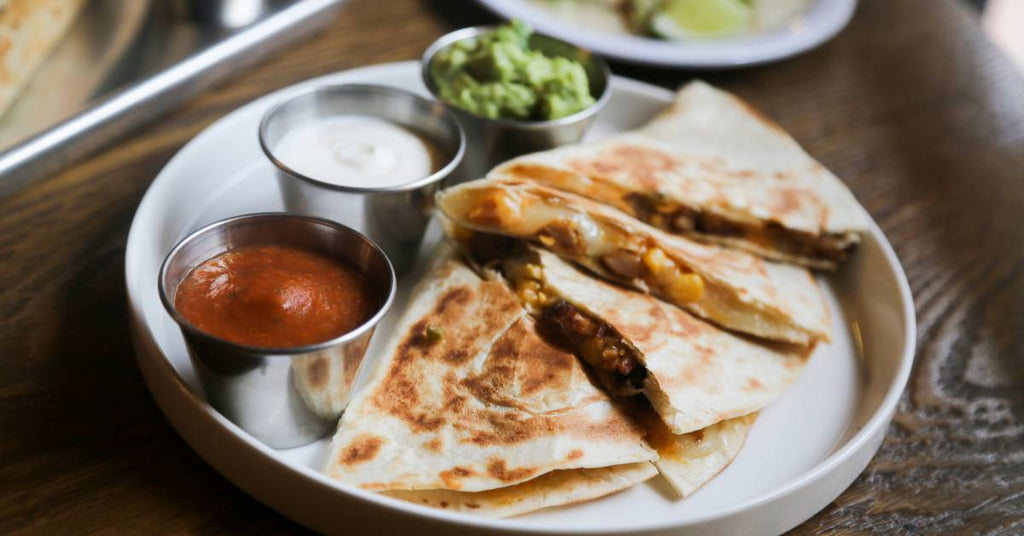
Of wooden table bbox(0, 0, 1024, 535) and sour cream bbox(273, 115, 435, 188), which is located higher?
sour cream bbox(273, 115, 435, 188)

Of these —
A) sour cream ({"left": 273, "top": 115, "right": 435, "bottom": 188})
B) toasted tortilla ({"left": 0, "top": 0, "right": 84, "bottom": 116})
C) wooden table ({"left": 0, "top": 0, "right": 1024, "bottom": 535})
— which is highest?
toasted tortilla ({"left": 0, "top": 0, "right": 84, "bottom": 116})

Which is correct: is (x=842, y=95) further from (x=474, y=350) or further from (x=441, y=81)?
(x=474, y=350)

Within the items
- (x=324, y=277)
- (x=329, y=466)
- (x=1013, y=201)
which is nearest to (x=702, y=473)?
(x=329, y=466)

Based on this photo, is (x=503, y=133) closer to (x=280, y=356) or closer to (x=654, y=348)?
(x=654, y=348)

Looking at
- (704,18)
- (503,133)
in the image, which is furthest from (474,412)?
(704,18)

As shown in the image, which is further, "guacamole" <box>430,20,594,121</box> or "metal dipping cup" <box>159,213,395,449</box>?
"guacamole" <box>430,20,594,121</box>

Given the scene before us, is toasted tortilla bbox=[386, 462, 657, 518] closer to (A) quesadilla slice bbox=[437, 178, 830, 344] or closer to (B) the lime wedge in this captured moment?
(A) quesadilla slice bbox=[437, 178, 830, 344]

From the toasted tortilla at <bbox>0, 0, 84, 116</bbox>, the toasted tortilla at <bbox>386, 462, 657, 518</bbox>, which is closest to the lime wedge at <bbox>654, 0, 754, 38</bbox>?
the toasted tortilla at <bbox>0, 0, 84, 116</bbox>
